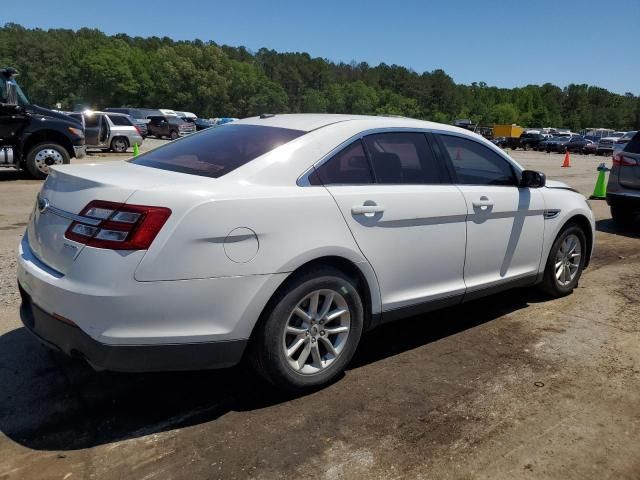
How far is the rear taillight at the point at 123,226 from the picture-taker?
2.63 metres

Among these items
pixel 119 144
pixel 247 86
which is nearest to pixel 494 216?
pixel 119 144

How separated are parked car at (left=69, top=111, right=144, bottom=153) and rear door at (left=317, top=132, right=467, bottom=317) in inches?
699

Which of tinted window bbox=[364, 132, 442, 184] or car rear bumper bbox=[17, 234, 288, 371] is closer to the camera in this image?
car rear bumper bbox=[17, 234, 288, 371]

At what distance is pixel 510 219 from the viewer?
4.34m

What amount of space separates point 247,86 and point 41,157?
112 meters

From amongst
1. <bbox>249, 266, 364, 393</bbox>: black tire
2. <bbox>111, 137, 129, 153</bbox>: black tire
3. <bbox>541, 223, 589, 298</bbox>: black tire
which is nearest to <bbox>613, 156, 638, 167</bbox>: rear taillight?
<bbox>541, 223, 589, 298</bbox>: black tire

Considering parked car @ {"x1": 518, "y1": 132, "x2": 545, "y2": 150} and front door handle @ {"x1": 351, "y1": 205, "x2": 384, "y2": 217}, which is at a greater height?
front door handle @ {"x1": 351, "y1": 205, "x2": 384, "y2": 217}

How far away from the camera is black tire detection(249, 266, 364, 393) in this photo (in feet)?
9.80

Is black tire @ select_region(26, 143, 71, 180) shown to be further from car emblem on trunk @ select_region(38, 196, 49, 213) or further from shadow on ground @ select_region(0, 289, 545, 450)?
car emblem on trunk @ select_region(38, 196, 49, 213)

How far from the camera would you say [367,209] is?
3354 millimetres

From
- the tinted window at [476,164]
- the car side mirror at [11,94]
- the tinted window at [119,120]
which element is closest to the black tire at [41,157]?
the car side mirror at [11,94]

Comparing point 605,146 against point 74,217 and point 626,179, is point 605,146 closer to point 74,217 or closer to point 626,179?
point 626,179

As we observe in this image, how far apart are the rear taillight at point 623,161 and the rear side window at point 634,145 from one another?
0.12 meters

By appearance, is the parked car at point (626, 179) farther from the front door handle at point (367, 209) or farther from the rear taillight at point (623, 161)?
the front door handle at point (367, 209)
